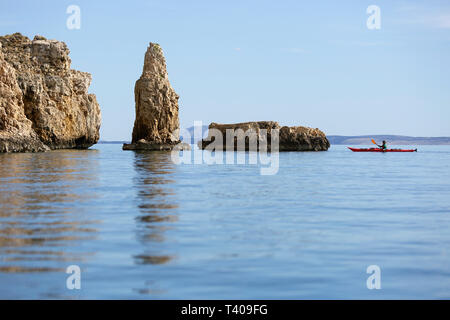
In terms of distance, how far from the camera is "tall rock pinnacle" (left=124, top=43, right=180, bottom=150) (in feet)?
386

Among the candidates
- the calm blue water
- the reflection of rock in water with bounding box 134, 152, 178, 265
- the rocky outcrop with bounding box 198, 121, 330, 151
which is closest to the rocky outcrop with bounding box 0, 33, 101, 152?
the rocky outcrop with bounding box 198, 121, 330, 151

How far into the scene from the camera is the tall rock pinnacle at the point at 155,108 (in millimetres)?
117750

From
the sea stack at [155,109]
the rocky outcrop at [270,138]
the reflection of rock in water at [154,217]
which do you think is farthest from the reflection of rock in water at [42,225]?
the rocky outcrop at [270,138]

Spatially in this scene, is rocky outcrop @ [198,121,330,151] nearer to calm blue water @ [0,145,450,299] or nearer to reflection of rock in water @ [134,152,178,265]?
reflection of rock in water @ [134,152,178,265]

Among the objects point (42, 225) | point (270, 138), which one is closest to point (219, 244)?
point (42, 225)

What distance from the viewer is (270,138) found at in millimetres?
143250

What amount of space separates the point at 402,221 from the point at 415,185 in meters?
17.3

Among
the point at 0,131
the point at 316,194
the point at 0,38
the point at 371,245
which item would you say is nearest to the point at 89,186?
the point at 316,194

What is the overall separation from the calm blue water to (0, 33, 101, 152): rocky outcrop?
65074mm

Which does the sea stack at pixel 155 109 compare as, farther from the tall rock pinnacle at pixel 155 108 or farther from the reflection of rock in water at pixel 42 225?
the reflection of rock in water at pixel 42 225

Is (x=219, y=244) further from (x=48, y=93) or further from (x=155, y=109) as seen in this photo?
(x=48, y=93)

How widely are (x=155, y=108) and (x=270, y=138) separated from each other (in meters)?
34.4

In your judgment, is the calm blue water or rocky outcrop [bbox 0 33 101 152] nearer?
the calm blue water

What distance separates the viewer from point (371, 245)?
14.9m
